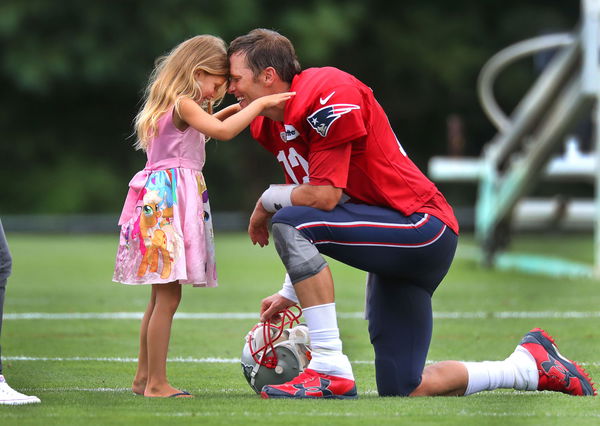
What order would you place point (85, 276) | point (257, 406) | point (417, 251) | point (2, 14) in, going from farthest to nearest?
point (2, 14) → point (85, 276) → point (417, 251) → point (257, 406)

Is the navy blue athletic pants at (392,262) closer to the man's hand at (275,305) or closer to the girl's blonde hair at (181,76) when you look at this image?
the man's hand at (275,305)

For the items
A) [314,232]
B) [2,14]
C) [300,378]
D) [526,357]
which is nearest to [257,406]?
[300,378]

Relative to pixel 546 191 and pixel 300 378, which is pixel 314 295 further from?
pixel 546 191

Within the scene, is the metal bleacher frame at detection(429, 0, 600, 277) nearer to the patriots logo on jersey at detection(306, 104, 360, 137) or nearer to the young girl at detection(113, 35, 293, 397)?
the young girl at detection(113, 35, 293, 397)

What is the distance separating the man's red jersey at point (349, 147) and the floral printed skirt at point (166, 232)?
1.44 feet

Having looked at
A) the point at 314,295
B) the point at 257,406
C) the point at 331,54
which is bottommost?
the point at 257,406

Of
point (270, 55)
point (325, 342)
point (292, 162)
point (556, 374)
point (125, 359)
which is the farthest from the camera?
point (125, 359)

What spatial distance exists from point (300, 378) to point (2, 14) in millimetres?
24929

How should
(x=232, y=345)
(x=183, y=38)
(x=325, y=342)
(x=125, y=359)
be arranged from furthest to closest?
(x=183, y=38)
(x=232, y=345)
(x=125, y=359)
(x=325, y=342)

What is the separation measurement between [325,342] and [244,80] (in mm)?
1092

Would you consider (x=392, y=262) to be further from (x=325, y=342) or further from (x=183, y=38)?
(x=183, y=38)

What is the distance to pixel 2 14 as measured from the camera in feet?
92.7

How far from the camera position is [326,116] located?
4.71 m

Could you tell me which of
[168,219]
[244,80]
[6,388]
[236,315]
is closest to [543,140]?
[236,315]
